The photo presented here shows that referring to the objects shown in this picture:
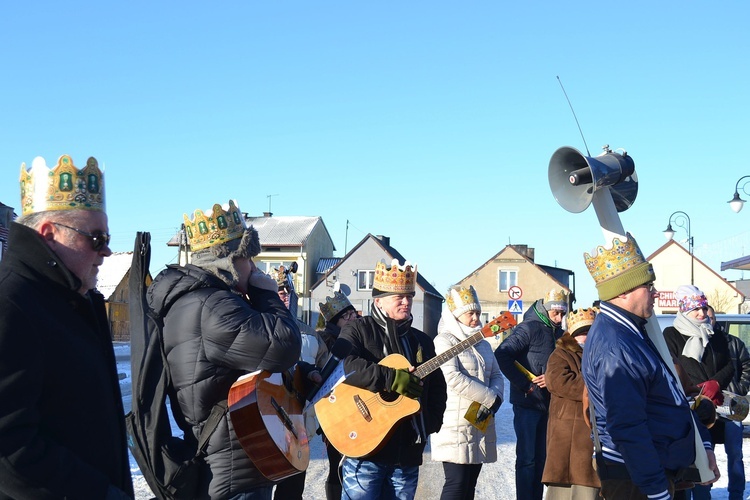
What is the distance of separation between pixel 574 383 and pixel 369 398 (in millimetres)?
1626

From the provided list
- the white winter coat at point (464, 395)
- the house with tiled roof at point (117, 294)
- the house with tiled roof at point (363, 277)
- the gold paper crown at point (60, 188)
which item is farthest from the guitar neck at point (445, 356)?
the house with tiled roof at point (363, 277)

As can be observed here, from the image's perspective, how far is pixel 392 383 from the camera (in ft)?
17.0

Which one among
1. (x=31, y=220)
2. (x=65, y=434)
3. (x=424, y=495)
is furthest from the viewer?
(x=424, y=495)

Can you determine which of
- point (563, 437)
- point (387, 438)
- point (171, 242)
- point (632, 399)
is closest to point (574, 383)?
point (563, 437)

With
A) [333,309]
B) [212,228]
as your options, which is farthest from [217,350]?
[333,309]

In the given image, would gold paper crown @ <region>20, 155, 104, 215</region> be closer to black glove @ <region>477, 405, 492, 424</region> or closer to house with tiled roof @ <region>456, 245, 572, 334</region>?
black glove @ <region>477, 405, 492, 424</region>

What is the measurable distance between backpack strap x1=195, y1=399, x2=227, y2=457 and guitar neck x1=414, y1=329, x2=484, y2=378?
2099 millimetres

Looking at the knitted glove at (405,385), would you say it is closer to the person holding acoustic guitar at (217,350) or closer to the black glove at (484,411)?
the black glove at (484,411)

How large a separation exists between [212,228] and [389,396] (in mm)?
1919

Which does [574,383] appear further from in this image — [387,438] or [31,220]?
[31,220]

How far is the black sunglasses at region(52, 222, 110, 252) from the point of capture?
2691 millimetres

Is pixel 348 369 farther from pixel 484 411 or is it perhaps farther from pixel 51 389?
pixel 51 389

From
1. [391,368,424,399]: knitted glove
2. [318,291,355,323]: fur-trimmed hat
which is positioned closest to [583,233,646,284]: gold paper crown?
[391,368,424,399]: knitted glove

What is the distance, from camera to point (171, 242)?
63125 mm
